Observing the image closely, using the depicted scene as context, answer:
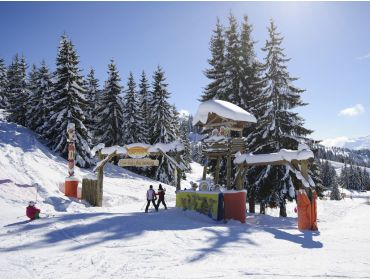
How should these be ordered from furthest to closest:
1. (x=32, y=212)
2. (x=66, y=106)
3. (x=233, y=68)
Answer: (x=66, y=106) → (x=233, y=68) → (x=32, y=212)

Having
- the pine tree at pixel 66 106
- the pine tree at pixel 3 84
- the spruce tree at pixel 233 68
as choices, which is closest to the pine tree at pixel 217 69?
the spruce tree at pixel 233 68

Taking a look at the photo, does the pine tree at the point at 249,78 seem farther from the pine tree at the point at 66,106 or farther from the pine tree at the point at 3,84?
the pine tree at the point at 3,84

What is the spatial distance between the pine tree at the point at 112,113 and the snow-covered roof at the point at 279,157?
24.9 m

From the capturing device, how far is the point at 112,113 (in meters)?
41.2

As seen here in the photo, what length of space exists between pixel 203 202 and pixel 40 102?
26.0m

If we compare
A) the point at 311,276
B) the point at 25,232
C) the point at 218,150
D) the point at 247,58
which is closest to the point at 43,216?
the point at 25,232

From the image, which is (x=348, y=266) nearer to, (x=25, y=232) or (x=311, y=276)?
(x=311, y=276)

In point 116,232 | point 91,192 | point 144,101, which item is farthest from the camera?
point 144,101

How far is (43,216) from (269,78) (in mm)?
16433

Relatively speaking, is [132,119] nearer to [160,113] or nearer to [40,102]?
[160,113]

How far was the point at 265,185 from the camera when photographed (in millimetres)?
22922

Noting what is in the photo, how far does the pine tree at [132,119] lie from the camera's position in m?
41.5

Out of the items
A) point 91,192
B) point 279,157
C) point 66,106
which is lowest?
point 91,192

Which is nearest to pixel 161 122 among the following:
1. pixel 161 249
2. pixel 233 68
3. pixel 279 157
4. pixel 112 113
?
pixel 112 113
